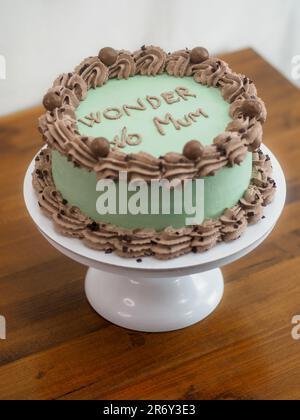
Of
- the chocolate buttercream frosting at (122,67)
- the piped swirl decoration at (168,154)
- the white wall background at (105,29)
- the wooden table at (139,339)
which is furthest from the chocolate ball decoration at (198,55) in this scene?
the white wall background at (105,29)

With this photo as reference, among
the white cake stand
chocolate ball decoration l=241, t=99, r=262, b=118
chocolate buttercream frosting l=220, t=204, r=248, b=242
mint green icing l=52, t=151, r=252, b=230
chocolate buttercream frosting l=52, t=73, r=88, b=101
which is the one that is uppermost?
chocolate ball decoration l=241, t=99, r=262, b=118

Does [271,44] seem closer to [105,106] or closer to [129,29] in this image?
[129,29]

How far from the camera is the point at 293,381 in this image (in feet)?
5.00

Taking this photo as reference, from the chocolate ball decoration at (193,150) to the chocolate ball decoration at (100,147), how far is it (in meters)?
0.13

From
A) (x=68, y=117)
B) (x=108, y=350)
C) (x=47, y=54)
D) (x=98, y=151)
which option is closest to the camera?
(x=98, y=151)

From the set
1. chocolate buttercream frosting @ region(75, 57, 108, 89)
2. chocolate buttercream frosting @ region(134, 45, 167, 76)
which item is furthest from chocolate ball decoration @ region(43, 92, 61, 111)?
chocolate buttercream frosting @ region(134, 45, 167, 76)

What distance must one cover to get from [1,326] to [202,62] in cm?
67

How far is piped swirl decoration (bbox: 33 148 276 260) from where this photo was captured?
4.58ft

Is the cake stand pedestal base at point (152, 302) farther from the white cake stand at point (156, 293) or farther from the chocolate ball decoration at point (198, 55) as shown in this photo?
the chocolate ball decoration at point (198, 55)

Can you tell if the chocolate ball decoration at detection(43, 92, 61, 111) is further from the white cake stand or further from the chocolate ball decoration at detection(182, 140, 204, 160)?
the chocolate ball decoration at detection(182, 140, 204, 160)

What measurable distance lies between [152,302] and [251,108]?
46cm

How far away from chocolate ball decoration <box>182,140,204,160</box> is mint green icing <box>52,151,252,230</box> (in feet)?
0.20

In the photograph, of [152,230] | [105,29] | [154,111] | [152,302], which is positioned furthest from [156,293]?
[105,29]

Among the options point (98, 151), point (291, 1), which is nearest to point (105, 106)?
point (98, 151)
